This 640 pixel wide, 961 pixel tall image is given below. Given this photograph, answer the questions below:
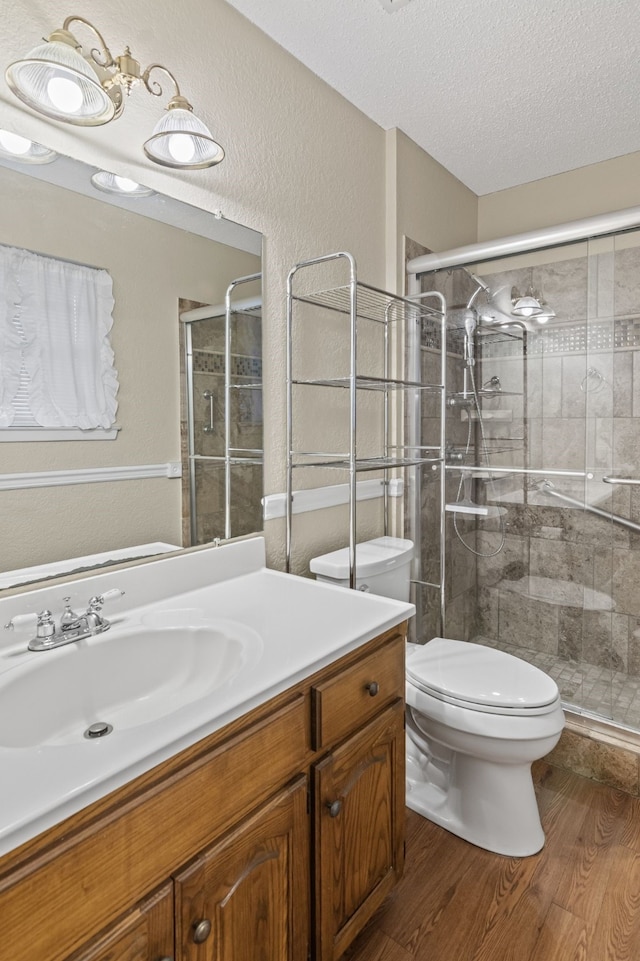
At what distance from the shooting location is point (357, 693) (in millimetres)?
1191

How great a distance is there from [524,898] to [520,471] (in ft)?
5.04

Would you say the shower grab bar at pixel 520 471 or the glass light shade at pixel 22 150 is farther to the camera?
the shower grab bar at pixel 520 471

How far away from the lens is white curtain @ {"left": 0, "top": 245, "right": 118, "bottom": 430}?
1111mm

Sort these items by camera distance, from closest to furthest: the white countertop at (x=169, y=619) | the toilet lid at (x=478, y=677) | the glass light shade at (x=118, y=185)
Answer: the white countertop at (x=169, y=619)
the glass light shade at (x=118, y=185)
the toilet lid at (x=478, y=677)

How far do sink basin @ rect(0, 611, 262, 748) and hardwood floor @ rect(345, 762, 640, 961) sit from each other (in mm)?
833

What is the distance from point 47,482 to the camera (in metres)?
1.18

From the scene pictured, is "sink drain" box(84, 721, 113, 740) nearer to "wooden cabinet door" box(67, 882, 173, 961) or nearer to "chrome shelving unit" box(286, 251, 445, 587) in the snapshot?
"wooden cabinet door" box(67, 882, 173, 961)

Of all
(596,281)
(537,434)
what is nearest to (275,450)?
(537,434)

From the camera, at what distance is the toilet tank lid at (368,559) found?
5.91ft

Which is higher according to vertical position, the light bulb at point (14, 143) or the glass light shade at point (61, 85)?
the glass light shade at point (61, 85)

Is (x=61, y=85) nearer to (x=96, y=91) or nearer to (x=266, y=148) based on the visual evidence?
(x=96, y=91)

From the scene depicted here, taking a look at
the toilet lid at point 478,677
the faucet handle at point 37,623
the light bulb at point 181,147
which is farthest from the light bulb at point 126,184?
the toilet lid at point 478,677

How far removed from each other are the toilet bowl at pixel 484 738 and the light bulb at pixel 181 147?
1.57m

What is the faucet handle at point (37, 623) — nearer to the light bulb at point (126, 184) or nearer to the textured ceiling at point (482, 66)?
the light bulb at point (126, 184)
